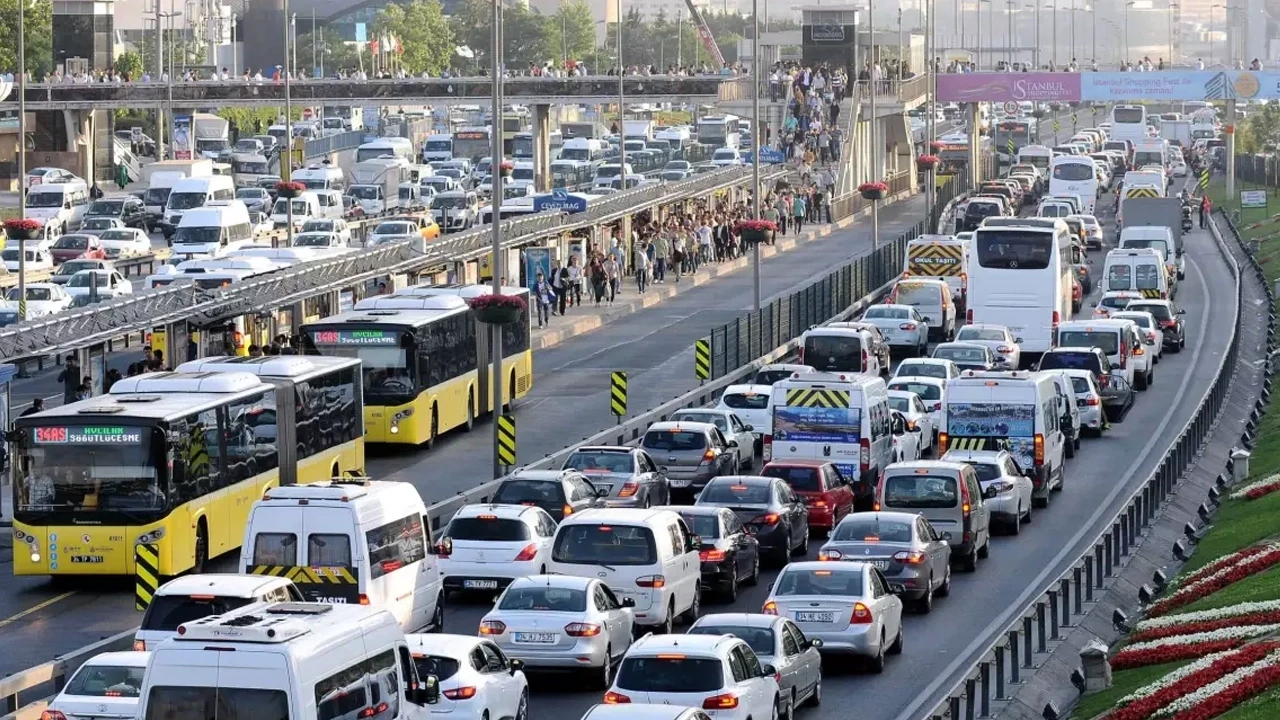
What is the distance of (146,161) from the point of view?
5655 inches

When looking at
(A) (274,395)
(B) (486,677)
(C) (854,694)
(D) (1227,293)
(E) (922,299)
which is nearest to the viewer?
(B) (486,677)

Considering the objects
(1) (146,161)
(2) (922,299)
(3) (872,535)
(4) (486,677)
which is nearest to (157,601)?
(4) (486,677)

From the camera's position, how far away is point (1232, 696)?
21000 mm

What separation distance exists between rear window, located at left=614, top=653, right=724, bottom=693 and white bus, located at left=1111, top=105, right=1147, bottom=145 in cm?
12689

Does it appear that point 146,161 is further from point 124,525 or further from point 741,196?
point 124,525

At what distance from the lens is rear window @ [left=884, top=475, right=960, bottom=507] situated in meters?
33.7

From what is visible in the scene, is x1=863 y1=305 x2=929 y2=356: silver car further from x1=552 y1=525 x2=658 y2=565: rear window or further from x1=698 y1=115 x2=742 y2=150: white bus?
x1=698 y1=115 x2=742 y2=150: white bus

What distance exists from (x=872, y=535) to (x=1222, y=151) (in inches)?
4860

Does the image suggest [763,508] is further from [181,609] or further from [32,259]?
[32,259]

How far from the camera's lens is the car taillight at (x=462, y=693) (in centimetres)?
2148

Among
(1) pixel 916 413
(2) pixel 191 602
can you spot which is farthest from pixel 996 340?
(2) pixel 191 602

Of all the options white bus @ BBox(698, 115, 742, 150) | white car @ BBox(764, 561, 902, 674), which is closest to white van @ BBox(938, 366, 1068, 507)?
white car @ BBox(764, 561, 902, 674)

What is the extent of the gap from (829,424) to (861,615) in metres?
11.7

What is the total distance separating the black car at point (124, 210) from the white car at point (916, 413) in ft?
178
